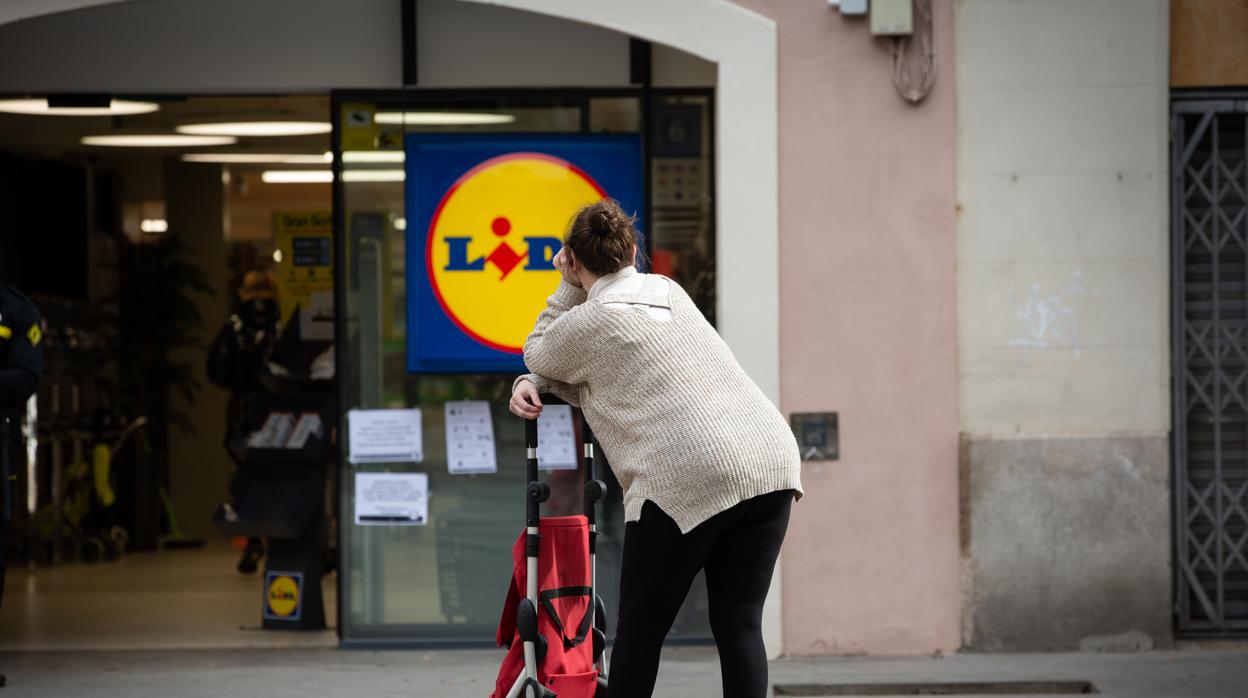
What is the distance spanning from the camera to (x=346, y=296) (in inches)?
323

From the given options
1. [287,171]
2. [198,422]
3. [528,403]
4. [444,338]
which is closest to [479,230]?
[444,338]

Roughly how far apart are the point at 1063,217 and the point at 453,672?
3464mm

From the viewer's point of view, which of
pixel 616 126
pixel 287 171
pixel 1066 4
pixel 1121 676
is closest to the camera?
pixel 1121 676

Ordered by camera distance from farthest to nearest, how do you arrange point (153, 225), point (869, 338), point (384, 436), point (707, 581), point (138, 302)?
1. point (153, 225)
2. point (138, 302)
3. point (384, 436)
4. point (869, 338)
5. point (707, 581)

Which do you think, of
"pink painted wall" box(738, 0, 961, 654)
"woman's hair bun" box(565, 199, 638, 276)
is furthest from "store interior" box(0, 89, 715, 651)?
"woman's hair bun" box(565, 199, 638, 276)

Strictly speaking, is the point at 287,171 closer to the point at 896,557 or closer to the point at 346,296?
the point at 346,296

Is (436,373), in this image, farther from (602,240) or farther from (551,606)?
(602,240)

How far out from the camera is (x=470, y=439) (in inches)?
325

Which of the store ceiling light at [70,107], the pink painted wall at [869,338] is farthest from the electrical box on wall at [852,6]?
the store ceiling light at [70,107]

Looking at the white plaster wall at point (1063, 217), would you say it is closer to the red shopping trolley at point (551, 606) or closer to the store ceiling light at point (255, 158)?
the red shopping trolley at point (551, 606)

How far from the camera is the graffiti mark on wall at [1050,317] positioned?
25.3 ft

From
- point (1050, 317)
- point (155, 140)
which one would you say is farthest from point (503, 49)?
point (155, 140)

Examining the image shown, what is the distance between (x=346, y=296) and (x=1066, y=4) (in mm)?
3678

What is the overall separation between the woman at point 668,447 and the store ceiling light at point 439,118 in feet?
10.9
